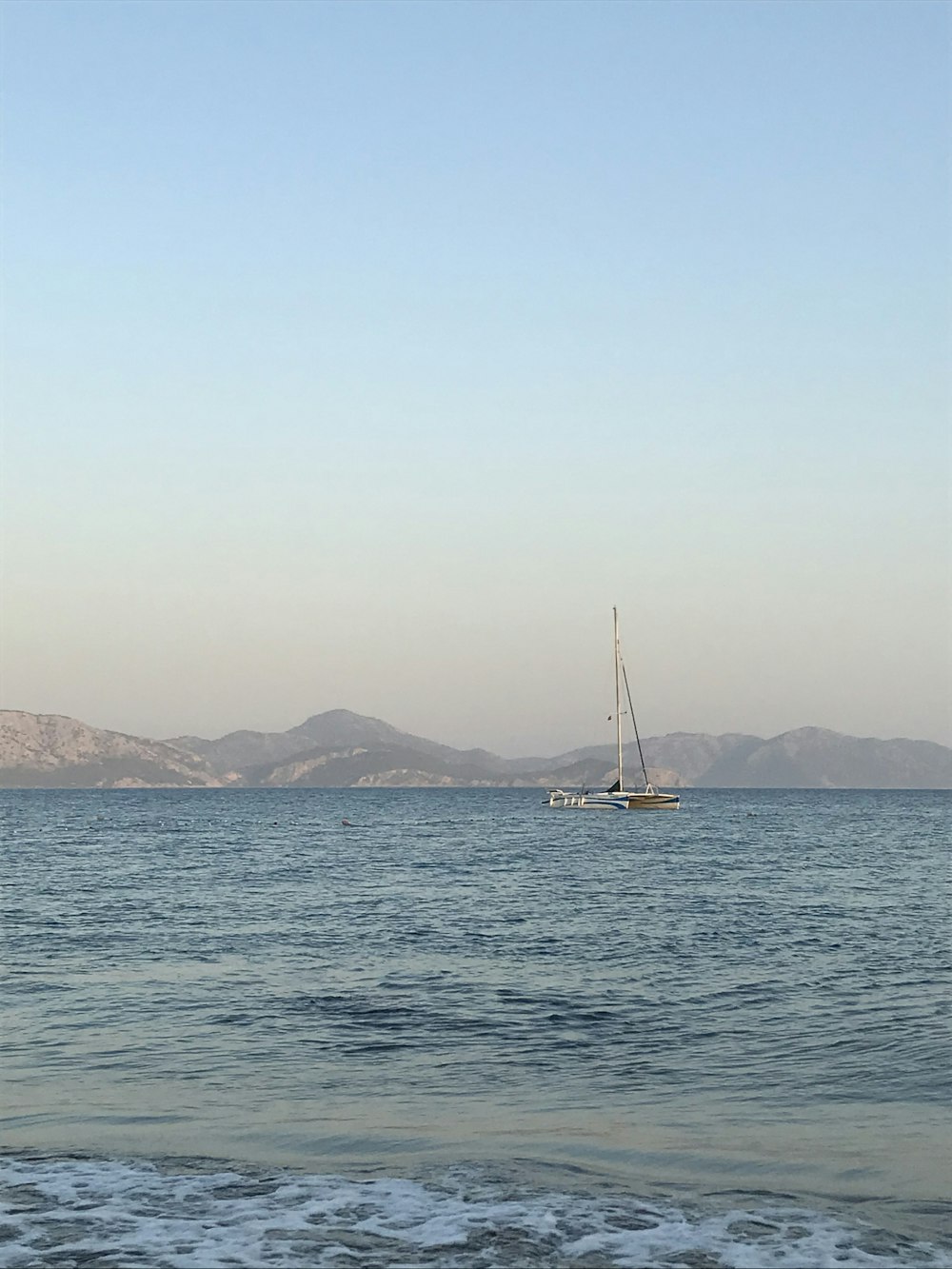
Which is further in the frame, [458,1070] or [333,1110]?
[458,1070]

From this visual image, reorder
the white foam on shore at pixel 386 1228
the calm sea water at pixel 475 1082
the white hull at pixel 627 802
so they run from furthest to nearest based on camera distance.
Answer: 1. the white hull at pixel 627 802
2. the calm sea water at pixel 475 1082
3. the white foam on shore at pixel 386 1228

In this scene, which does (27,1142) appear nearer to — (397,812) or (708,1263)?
(708,1263)

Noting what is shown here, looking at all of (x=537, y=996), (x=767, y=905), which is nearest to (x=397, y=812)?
(x=767, y=905)

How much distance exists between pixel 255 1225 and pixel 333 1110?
4.91m

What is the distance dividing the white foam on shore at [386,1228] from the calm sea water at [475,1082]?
42mm

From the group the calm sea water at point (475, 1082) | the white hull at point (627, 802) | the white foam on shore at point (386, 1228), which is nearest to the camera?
the white foam on shore at point (386, 1228)

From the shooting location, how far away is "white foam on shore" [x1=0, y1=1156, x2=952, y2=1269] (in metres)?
11.8

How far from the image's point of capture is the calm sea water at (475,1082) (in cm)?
1262

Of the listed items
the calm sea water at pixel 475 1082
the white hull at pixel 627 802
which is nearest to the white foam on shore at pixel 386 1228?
the calm sea water at pixel 475 1082

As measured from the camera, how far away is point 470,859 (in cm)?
6931

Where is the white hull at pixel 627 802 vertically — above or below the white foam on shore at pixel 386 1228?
below

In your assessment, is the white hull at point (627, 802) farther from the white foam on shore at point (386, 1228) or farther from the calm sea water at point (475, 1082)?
the white foam on shore at point (386, 1228)

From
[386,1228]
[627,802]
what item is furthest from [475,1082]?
[627,802]

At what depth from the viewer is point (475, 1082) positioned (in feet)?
62.6
